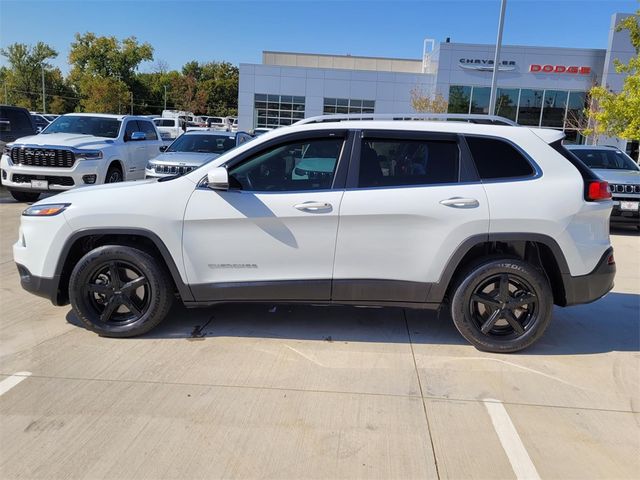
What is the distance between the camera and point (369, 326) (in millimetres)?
4766

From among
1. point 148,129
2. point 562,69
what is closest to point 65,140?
point 148,129

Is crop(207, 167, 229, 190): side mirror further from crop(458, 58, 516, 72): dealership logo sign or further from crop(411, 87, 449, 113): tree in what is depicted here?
crop(458, 58, 516, 72): dealership logo sign

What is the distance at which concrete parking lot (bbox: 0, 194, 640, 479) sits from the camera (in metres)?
2.80

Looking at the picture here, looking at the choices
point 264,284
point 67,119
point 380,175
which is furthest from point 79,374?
point 67,119

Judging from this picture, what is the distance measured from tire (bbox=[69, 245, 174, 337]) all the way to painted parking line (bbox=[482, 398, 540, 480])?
2612 millimetres

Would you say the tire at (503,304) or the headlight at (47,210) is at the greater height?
the headlight at (47,210)

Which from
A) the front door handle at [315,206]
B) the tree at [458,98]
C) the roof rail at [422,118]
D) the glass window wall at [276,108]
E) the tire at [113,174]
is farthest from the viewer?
the glass window wall at [276,108]

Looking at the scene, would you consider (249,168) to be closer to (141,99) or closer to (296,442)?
(296,442)

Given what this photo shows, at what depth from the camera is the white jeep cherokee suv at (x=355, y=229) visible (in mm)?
4031

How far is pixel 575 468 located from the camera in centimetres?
281

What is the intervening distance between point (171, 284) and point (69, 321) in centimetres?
117

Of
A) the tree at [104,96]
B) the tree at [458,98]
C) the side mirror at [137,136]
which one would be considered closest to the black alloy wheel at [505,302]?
the side mirror at [137,136]

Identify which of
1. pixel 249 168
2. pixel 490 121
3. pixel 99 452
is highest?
pixel 490 121

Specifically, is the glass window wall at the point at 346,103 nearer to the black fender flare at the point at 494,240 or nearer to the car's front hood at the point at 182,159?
the car's front hood at the point at 182,159
